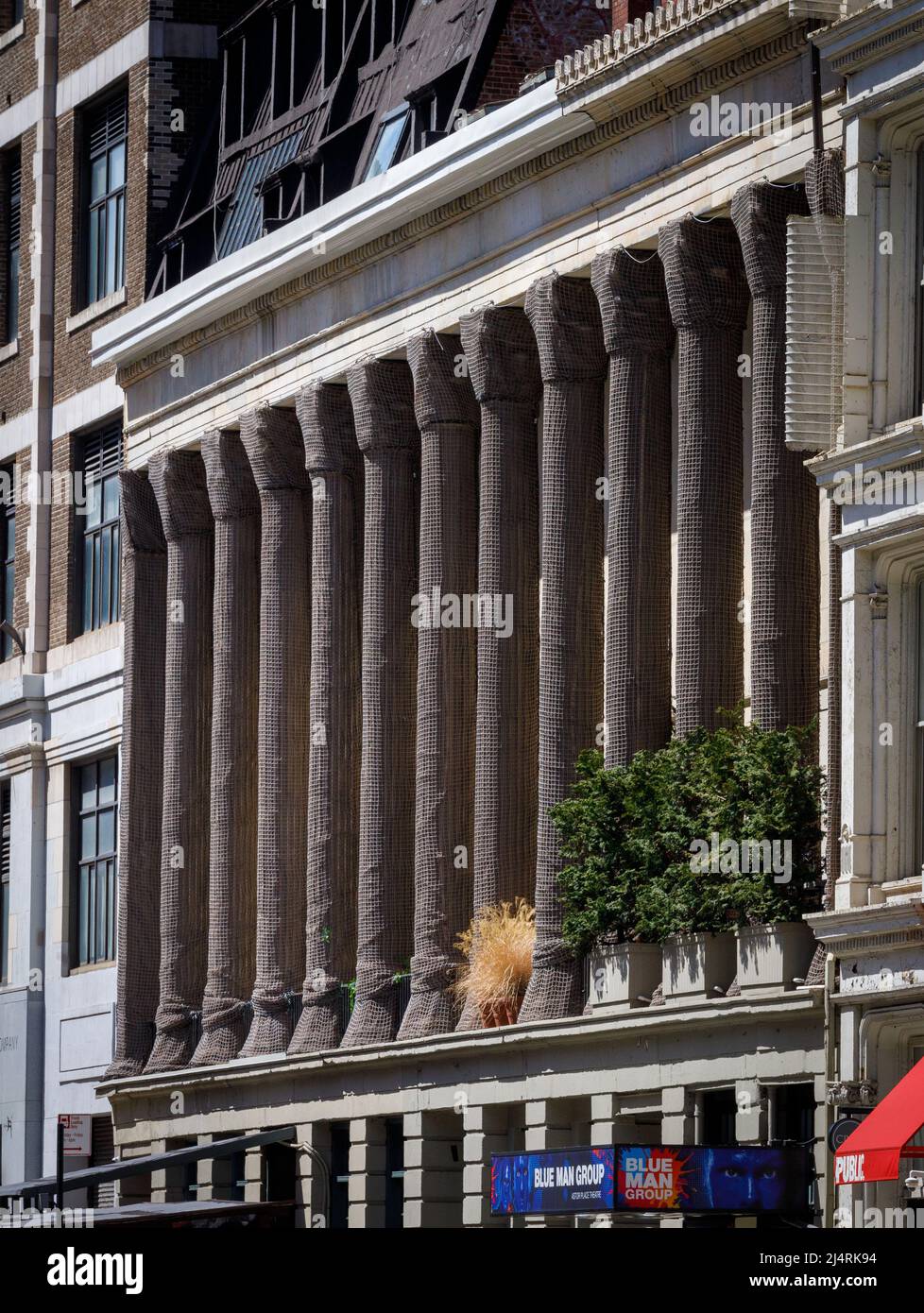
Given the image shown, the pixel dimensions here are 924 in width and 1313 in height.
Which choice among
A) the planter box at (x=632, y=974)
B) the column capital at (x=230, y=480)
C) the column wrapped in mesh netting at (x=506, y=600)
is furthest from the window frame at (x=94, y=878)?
the planter box at (x=632, y=974)

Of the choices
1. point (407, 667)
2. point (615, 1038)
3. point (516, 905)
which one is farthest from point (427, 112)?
point (615, 1038)

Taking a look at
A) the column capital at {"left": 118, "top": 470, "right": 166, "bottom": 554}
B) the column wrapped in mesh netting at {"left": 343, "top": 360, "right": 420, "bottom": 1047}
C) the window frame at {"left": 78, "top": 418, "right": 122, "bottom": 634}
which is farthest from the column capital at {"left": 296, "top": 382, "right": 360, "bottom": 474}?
the window frame at {"left": 78, "top": 418, "right": 122, "bottom": 634}

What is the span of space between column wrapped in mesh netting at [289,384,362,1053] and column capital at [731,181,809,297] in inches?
455

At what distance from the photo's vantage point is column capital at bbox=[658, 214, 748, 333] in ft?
→ 135

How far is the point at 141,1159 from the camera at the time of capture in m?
46.9

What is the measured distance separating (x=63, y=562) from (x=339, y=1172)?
55.0 feet

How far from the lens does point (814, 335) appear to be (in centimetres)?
3697

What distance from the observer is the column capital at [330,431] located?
50.0 metres

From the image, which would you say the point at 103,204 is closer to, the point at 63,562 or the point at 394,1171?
the point at 63,562

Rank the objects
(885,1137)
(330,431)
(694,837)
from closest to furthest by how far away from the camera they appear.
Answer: (885,1137) < (694,837) < (330,431)

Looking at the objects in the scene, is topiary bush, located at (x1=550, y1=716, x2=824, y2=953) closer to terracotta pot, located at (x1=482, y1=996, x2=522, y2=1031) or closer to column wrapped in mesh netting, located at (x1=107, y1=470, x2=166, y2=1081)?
terracotta pot, located at (x1=482, y1=996, x2=522, y2=1031)

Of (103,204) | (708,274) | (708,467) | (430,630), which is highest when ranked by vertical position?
(103,204)

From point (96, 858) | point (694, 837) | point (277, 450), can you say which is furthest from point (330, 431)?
point (694, 837)

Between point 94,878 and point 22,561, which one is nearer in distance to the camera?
point 94,878
